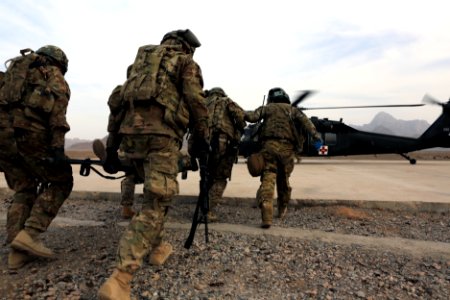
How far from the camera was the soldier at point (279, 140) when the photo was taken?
192 inches

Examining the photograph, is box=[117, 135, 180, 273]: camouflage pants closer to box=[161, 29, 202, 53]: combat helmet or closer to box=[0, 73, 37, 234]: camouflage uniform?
box=[161, 29, 202, 53]: combat helmet

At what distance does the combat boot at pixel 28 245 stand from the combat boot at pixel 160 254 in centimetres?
91

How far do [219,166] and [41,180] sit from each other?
7.69 ft

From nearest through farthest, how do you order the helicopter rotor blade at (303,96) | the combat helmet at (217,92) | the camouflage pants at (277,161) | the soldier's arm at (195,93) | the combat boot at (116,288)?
the combat boot at (116,288), the soldier's arm at (195,93), the camouflage pants at (277,161), the combat helmet at (217,92), the helicopter rotor blade at (303,96)

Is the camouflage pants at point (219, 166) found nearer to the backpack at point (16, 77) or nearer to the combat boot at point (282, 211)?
the combat boot at point (282, 211)

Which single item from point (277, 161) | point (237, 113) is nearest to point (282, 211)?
point (277, 161)

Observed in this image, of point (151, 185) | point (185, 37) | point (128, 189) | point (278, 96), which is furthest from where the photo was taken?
point (278, 96)

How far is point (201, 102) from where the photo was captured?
9.16ft

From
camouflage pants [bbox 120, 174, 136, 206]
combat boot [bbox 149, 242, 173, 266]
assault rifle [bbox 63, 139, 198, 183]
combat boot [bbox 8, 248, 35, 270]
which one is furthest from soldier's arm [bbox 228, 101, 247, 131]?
combat boot [bbox 8, 248, 35, 270]

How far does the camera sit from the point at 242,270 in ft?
9.71

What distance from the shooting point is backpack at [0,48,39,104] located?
3.24 metres

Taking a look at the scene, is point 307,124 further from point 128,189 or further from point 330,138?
point 330,138

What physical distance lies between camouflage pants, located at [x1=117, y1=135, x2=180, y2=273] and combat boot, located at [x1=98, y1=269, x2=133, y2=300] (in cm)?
14

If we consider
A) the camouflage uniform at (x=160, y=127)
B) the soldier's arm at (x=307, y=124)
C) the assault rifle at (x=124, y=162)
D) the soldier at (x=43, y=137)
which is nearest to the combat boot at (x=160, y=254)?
the camouflage uniform at (x=160, y=127)
